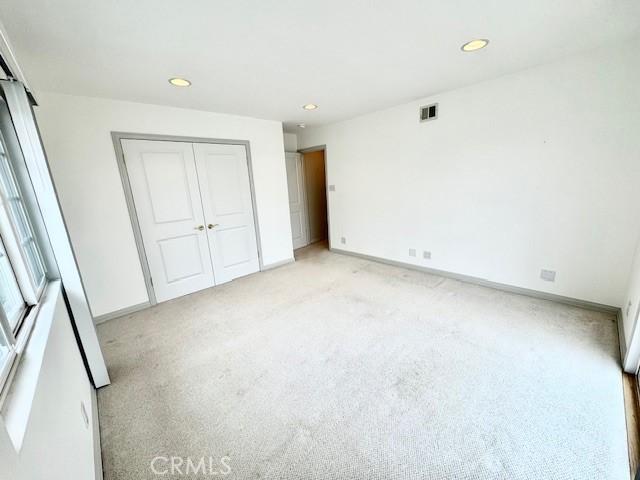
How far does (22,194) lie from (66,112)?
1.46 metres

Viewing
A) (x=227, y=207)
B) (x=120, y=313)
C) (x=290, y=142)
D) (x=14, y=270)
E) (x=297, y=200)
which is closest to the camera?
(x=14, y=270)

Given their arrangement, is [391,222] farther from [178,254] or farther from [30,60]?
[30,60]

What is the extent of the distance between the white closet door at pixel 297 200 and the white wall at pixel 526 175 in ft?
5.12

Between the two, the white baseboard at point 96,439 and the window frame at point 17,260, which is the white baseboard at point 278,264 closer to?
the white baseboard at point 96,439

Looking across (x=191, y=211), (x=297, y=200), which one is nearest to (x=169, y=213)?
(x=191, y=211)

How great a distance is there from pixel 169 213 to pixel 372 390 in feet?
9.88

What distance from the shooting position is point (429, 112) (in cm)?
330

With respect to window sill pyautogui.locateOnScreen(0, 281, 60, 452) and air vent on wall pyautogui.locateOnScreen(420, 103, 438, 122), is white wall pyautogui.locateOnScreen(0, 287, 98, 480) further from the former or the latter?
air vent on wall pyautogui.locateOnScreen(420, 103, 438, 122)

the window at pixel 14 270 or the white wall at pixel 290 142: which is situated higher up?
the white wall at pixel 290 142

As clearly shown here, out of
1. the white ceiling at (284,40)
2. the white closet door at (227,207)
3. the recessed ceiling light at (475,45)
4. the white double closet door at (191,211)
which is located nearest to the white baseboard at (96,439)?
the white double closet door at (191,211)

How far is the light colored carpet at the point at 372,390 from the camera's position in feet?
4.37

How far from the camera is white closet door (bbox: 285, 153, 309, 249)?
510 cm

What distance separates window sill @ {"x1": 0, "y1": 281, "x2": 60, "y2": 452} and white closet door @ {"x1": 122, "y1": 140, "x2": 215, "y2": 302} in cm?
198

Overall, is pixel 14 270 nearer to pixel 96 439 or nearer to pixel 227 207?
pixel 96 439
